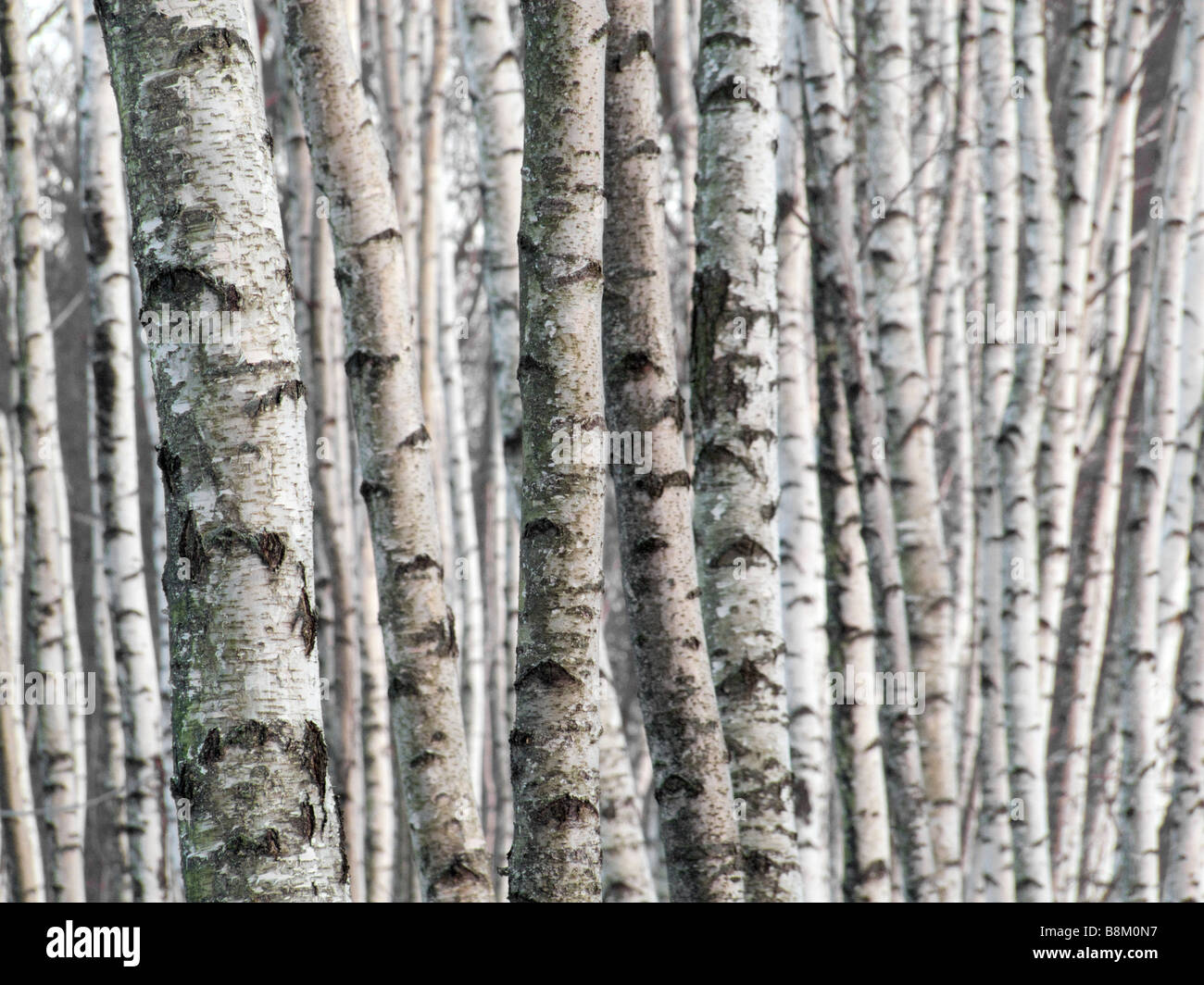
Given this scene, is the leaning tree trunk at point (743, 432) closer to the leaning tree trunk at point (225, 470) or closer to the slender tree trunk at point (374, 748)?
the leaning tree trunk at point (225, 470)

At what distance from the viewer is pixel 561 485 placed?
144cm

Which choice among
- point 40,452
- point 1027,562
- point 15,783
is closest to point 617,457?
point 1027,562

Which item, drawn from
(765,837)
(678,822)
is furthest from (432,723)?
(765,837)

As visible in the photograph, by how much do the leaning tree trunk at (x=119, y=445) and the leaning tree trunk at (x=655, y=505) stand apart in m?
2.05

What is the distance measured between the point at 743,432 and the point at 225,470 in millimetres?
1128

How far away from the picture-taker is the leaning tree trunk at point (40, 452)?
3473mm

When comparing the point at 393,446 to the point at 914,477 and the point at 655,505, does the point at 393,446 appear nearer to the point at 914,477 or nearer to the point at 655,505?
the point at 655,505

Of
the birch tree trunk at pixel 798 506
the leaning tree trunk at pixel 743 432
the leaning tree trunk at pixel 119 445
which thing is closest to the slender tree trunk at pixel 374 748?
the leaning tree trunk at pixel 119 445

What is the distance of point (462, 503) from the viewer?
5020 millimetres

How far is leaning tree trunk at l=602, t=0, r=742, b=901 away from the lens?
175 cm

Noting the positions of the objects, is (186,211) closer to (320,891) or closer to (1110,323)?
(320,891)

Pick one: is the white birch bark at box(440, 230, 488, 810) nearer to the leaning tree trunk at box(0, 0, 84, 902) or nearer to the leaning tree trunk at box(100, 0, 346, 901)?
the leaning tree trunk at box(0, 0, 84, 902)

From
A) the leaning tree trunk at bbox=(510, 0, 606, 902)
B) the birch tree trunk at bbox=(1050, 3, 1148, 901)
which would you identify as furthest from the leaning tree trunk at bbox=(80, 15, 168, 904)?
the birch tree trunk at bbox=(1050, 3, 1148, 901)
